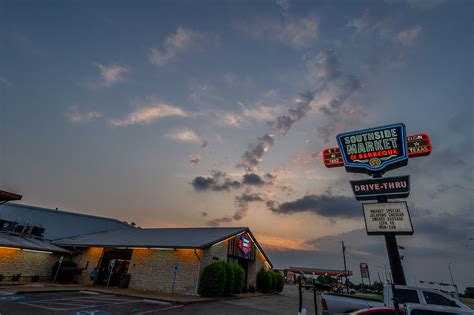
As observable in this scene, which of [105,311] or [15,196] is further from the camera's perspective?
[105,311]

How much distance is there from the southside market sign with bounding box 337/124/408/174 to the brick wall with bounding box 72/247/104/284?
24.1 meters

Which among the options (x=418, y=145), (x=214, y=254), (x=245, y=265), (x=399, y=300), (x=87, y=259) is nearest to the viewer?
(x=399, y=300)

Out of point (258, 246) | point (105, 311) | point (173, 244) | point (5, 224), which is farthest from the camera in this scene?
point (258, 246)

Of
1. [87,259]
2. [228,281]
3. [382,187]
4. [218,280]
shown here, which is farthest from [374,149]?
[87,259]

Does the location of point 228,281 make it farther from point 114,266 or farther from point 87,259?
point 87,259

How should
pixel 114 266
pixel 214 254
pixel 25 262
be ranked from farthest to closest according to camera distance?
pixel 114 266 < pixel 25 262 < pixel 214 254

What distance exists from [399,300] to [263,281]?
70.5 feet

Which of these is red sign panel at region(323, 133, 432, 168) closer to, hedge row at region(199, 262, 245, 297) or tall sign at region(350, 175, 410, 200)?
tall sign at region(350, 175, 410, 200)

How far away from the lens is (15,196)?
30.0 feet

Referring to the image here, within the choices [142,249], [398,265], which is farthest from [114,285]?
[398,265]

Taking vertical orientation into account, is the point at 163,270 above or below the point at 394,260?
below

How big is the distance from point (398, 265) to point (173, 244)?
1536 cm

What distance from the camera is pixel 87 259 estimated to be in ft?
77.4

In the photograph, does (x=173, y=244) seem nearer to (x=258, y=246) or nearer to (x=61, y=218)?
(x=258, y=246)
